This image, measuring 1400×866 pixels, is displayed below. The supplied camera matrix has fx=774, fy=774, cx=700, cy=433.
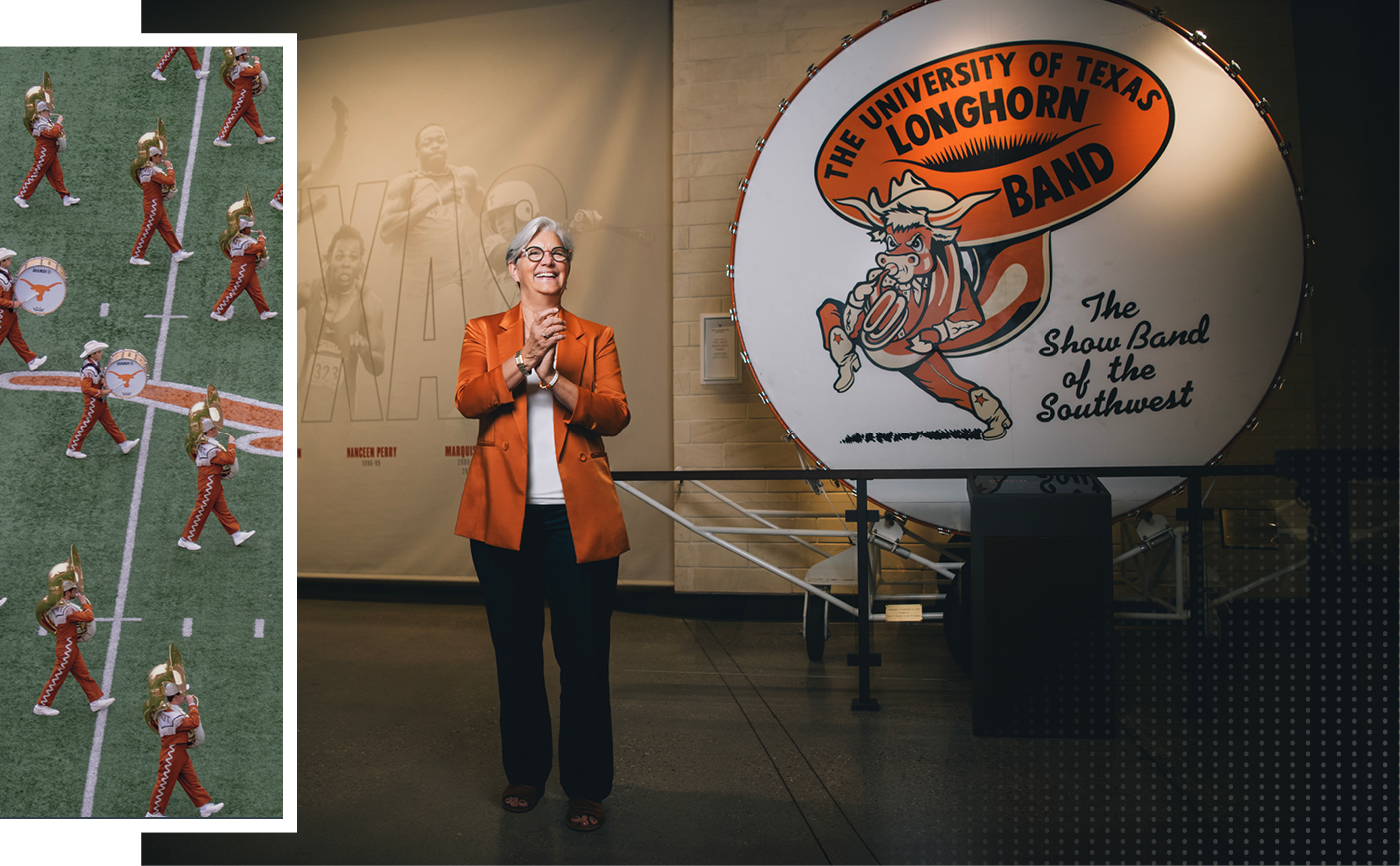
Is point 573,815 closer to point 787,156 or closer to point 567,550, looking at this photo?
point 567,550

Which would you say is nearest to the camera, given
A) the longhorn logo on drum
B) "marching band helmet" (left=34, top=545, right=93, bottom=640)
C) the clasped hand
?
"marching band helmet" (left=34, top=545, right=93, bottom=640)

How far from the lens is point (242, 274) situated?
5.02 feet

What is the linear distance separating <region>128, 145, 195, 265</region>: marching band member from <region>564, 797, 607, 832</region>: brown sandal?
1.51m

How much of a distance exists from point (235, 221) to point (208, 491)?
54 cm

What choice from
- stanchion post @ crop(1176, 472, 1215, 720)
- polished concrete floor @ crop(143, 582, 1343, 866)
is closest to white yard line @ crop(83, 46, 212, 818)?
polished concrete floor @ crop(143, 582, 1343, 866)

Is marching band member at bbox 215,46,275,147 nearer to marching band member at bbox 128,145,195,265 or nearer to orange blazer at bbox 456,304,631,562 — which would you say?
marching band member at bbox 128,145,195,265

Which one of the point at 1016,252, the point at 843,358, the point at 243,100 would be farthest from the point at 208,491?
the point at 1016,252

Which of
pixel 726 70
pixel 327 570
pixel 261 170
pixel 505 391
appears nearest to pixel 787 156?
pixel 726 70

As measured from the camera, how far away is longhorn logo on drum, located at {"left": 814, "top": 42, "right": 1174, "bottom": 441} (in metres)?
2.95

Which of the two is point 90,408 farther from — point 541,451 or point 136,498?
point 541,451

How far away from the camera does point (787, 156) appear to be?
3178 mm

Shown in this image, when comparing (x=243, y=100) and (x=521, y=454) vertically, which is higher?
(x=243, y=100)

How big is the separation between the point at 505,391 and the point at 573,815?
105 cm

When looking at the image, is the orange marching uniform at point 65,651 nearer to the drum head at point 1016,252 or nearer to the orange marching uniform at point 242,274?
the orange marching uniform at point 242,274
